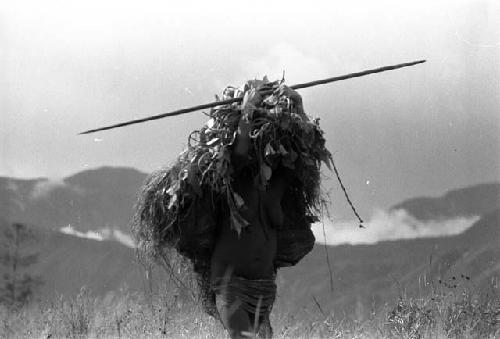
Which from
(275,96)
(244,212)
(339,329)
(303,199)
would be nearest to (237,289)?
(244,212)

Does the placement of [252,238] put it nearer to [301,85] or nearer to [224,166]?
[224,166]

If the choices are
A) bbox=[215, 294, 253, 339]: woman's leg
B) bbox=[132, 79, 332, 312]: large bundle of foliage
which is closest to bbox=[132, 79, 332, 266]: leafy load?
bbox=[132, 79, 332, 312]: large bundle of foliage

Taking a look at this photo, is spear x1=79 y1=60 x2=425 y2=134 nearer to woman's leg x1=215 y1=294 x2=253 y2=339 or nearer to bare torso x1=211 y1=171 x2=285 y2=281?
bare torso x1=211 y1=171 x2=285 y2=281

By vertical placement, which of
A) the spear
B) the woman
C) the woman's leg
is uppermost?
the spear

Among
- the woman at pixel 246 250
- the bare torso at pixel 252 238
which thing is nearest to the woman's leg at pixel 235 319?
the woman at pixel 246 250

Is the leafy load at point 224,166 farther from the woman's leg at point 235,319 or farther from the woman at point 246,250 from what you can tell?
the woman's leg at point 235,319

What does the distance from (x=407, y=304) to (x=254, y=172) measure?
9.71 feet

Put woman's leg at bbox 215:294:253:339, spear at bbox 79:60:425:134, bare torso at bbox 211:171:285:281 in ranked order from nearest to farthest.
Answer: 1. woman's leg at bbox 215:294:253:339
2. bare torso at bbox 211:171:285:281
3. spear at bbox 79:60:425:134

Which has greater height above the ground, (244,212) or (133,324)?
(244,212)

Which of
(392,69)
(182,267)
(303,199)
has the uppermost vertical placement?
(392,69)

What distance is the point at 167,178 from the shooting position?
6.90 m

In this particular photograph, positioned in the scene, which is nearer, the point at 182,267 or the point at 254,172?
the point at 254,172

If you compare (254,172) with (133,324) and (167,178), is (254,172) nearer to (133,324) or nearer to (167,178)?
(167,178)

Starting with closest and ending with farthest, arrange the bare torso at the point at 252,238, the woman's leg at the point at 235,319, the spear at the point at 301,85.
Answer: the woman's leg at the point at 235,319
the bare torso at the point at 252,238
the spear at the point at 301,85
